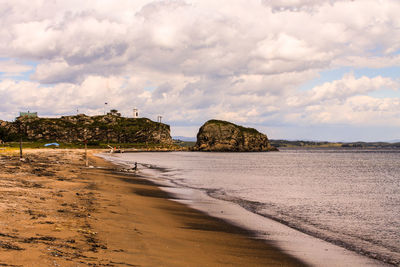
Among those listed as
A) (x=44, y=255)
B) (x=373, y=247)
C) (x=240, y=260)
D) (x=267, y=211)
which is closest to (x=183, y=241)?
(x=240, y=260)

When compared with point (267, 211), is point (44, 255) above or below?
above

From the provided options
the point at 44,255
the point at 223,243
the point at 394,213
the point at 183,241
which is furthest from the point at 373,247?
the point at 44,255

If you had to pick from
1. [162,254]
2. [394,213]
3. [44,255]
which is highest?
[44,255]

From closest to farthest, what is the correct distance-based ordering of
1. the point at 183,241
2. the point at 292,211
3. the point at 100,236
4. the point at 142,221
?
the point at 100,236
the point at 183,241
the point at 142,221
the point at 292,211

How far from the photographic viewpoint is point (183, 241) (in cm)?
1411

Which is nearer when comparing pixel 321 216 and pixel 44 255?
pixel 44 255

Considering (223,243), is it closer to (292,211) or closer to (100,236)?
(100,236)

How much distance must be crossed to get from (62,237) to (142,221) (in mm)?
6218

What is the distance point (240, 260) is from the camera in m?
12.2

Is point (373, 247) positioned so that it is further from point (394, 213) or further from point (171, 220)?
point (394, 213)

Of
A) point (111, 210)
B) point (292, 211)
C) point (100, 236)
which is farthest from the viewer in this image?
point (292, 211)

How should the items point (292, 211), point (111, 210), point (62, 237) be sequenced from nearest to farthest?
1. point (62, 237)
2. point (111, 210)
3. point (292, 211)

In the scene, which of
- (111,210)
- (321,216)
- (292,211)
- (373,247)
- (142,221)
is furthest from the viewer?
(292,211)

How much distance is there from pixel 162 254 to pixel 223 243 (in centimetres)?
388
